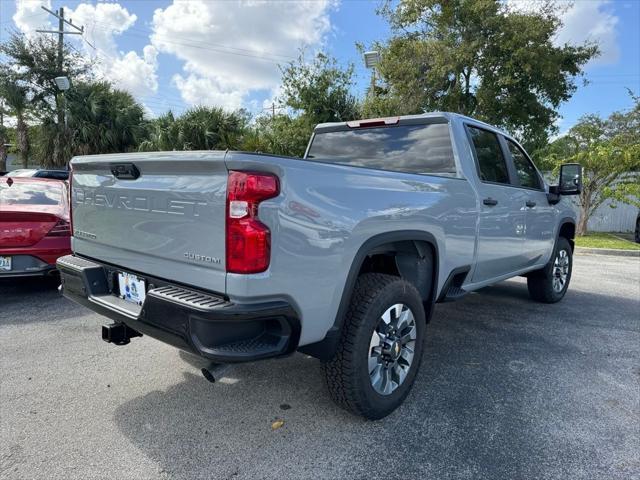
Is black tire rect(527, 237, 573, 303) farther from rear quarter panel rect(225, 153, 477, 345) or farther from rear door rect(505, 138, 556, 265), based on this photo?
rear quarter panel rect(225, 153, 477, 345)

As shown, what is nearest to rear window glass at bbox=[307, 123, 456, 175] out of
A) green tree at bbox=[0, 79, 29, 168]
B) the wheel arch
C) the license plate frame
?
the wheel arch

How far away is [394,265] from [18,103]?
24058 mm

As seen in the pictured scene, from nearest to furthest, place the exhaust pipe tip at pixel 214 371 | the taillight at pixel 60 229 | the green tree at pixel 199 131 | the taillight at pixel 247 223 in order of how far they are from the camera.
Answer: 1. the taillight at pixel 247 223
2. the exhaust pipe tip at pixel 214 371
3. the taillight at pixel 60 229
4. the green tree at pixel 199 131

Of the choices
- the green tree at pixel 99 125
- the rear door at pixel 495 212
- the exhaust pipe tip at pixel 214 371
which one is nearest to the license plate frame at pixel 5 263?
the exhaust pipe tip at pixel 214 371

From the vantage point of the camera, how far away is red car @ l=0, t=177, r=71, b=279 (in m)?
4.70

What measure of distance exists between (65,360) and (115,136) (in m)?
17.9

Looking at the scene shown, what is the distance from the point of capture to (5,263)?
4680mm

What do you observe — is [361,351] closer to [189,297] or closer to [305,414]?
[305,414]

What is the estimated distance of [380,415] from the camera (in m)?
2.71

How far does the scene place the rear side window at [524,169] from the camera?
4.46 meters

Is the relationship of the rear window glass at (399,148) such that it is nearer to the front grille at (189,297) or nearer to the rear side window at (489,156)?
the rear side window at (489,156)

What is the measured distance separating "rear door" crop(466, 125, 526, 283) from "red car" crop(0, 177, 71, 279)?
4.23 m

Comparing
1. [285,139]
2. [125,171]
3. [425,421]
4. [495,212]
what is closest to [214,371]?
[125,171]

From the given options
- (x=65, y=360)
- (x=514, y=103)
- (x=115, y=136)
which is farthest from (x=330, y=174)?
(x=115, y=136)
